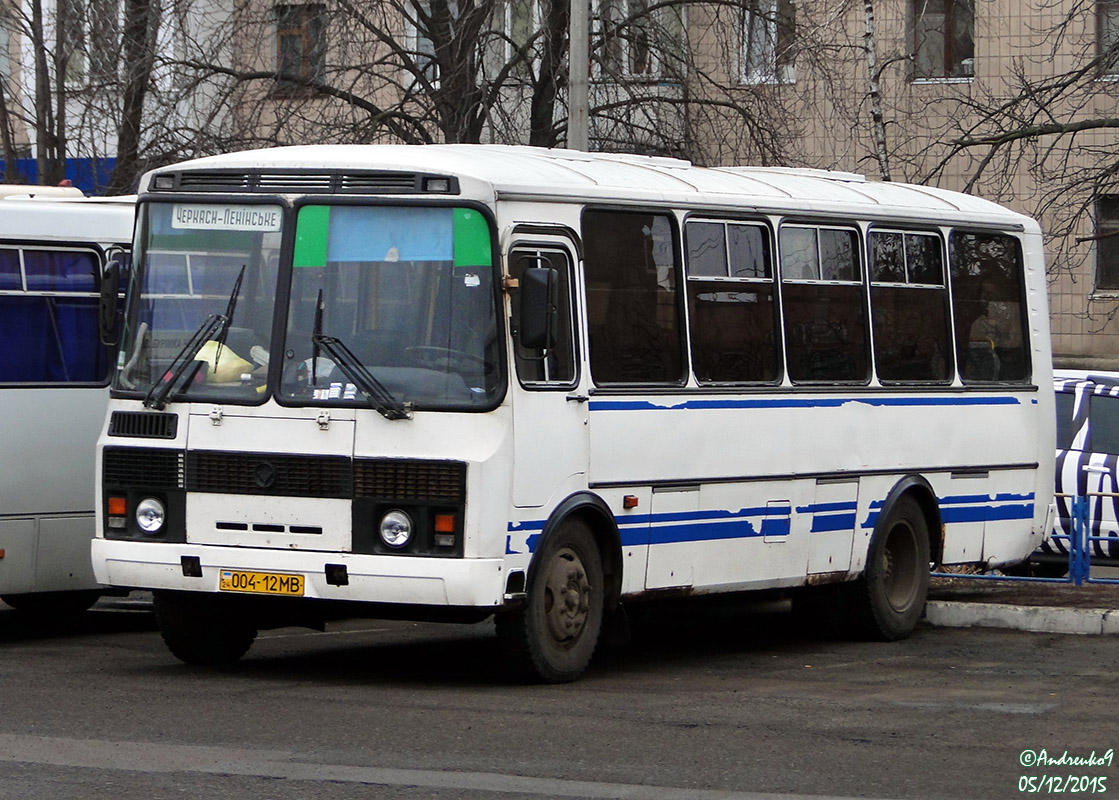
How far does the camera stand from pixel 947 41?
30.0 meters

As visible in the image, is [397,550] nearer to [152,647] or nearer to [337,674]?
[337,674]

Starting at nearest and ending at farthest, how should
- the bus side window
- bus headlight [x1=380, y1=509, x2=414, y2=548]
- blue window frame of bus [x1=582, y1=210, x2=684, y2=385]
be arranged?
bus headlight [x1=380, y1=509, x2=414, y2=548], the bus side window, blue window frame of bus [x1=582, y1=210, x2=684, y2=385]

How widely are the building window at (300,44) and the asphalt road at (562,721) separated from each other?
10.5 metres

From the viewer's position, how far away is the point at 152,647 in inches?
510

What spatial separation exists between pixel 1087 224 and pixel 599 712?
21.2 m

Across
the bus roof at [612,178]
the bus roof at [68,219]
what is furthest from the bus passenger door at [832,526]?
the bus roof at [68,219]

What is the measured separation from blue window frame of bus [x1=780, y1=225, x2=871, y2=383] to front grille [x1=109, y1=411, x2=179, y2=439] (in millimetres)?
3960

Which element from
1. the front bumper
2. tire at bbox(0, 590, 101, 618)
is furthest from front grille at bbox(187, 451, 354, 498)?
tire at bbox(0, 590, 101, 618)

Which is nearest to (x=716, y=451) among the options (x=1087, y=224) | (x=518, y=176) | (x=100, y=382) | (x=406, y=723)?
(x=518, y=176)

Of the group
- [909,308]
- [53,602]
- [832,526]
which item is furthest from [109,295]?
[909,308]

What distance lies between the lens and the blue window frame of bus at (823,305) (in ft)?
42.2

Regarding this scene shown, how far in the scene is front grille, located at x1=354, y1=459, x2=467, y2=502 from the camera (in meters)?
10.2

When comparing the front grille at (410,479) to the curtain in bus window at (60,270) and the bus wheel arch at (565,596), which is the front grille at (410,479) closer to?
the bus wheel arch at (565,596)

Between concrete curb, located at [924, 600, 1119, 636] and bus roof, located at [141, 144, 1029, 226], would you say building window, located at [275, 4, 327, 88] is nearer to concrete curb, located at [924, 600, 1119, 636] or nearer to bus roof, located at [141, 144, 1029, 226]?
bus roof, located at [141, 144, 1029, 226]
